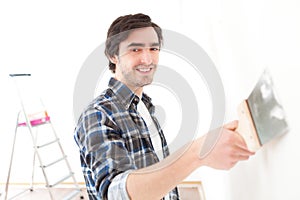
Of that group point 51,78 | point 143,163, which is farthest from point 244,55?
point 51,78

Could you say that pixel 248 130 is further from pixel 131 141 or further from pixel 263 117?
pixel 131 141

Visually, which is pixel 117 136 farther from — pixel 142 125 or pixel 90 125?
pixel 142 125

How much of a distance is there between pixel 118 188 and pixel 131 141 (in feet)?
0.61

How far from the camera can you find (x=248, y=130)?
20.1 inches

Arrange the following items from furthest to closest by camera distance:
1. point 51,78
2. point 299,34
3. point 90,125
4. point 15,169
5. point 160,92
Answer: point 15,169, point 51,78, point 160,92, point 90,125, point 299,34

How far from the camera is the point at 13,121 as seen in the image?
2.74 meters

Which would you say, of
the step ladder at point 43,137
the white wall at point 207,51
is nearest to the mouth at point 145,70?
the white wall at point 207,51

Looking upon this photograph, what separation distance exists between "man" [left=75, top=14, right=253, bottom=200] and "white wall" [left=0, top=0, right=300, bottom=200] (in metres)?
0.13

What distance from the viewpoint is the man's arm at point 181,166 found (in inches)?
21.0

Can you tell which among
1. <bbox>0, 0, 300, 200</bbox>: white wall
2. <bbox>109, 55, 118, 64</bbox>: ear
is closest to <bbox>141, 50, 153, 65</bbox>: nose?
<bbox>109, 55, 118, 64</bbox>: ear

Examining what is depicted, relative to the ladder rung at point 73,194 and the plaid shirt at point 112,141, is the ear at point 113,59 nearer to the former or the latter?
the plaid shirt at point 112,141

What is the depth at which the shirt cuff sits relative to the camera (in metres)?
0.55

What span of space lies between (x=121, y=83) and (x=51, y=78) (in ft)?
6.57

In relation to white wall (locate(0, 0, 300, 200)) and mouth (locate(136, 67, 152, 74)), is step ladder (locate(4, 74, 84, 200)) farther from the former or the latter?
mouth (locate(136, 67, 152, 74))
